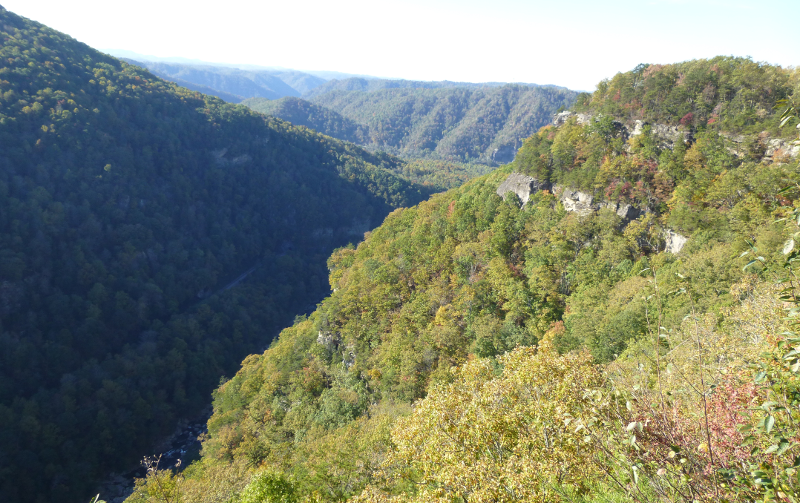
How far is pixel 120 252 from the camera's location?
9900 centimetres

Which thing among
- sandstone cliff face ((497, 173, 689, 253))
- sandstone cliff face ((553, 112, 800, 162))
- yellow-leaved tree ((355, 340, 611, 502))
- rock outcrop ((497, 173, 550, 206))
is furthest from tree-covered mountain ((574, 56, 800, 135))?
yellow-leaved tree ((355, 340, 611, 502))

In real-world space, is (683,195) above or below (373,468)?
above

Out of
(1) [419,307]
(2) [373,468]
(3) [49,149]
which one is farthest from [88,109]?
(2) [373,468]

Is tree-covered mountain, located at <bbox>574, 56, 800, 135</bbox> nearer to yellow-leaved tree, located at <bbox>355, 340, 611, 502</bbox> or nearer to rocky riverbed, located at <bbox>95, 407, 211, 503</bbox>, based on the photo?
yellow-leaved tree, located at <bbox>355, 340, 611, 502</bbox>

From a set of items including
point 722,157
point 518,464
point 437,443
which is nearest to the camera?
point 518,464

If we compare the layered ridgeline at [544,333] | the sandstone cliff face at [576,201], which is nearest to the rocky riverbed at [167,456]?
the layered ridgeline at [544,333]

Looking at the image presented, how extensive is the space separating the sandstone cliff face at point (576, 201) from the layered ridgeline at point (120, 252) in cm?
7445

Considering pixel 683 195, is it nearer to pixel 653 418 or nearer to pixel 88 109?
pixel 653 418

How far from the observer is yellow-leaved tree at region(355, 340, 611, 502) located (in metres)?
9.94

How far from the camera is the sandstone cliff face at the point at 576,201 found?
127 ft

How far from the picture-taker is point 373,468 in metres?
24.1

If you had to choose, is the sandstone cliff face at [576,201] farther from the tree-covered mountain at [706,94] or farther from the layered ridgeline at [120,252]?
the layered ridgeline at [120,252]

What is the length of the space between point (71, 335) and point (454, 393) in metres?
95.3

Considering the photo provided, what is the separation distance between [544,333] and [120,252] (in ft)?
346
